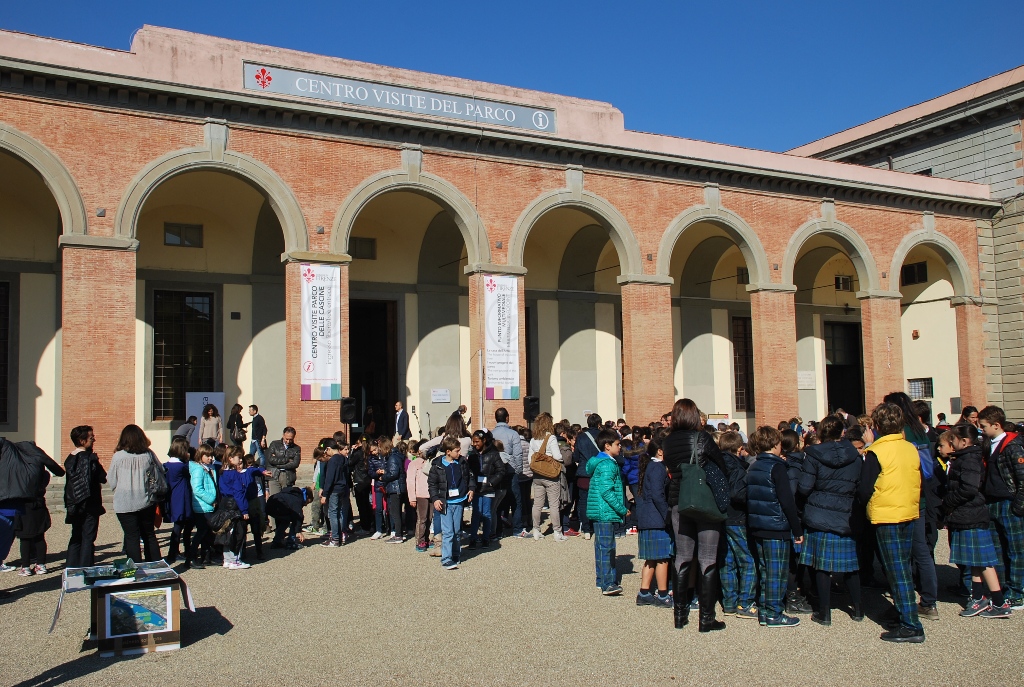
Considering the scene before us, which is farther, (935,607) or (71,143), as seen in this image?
(71,143)

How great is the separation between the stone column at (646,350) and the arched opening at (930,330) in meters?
10.3

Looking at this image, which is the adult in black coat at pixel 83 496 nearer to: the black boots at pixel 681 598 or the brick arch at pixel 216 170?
the black boots at pixel 681 598

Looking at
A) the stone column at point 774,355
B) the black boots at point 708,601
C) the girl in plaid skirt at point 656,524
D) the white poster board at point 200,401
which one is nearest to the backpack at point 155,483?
the girl in plaid skirt at point 656,524

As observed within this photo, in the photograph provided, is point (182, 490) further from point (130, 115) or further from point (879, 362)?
point (879, 362)

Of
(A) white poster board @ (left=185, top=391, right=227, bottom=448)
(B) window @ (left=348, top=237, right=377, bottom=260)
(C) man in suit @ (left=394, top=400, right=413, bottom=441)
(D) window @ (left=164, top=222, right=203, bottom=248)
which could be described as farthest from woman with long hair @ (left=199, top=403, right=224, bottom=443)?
(B) window @ (left=348, top=237, right=377, bottom=260)

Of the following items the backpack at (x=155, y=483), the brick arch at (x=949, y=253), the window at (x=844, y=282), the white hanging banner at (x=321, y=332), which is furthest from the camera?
the window at (x=844, y=282)

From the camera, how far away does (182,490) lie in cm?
1034

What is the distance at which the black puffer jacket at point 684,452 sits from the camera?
743cm

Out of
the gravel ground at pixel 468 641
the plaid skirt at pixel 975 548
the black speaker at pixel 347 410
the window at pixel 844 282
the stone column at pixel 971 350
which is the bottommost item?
the gravel ground at pixel 468 641

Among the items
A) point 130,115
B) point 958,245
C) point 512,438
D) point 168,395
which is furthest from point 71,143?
point 958,245

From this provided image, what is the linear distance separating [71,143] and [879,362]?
21.2m

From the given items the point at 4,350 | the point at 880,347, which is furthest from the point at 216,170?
the point at 880,347

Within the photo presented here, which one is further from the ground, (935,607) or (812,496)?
(812,496)

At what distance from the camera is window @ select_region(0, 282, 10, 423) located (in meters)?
18.4
